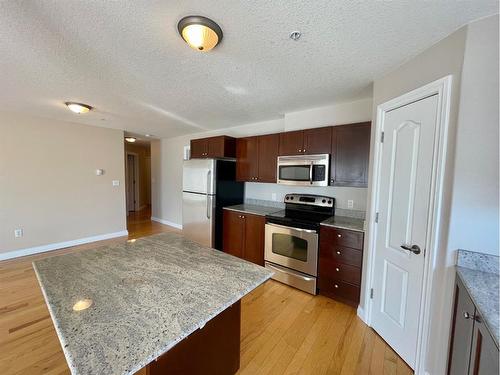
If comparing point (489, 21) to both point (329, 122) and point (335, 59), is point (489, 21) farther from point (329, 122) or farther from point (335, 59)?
point (329, 122)

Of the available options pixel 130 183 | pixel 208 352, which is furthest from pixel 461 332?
pixel 130 183

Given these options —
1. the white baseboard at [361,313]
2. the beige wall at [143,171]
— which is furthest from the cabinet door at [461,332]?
the beige wall at [143,171]

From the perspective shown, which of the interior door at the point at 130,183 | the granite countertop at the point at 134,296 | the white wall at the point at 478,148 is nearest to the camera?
the granite countertop at the point at 134,296

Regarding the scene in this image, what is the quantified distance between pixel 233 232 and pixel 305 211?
1208 mm

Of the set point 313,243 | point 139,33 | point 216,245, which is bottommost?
point 216,245

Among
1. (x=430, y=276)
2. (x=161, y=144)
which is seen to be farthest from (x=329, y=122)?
(x=161, y=144)

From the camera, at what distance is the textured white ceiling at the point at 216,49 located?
1.21m

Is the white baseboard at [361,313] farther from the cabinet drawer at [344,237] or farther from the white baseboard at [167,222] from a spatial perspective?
the white baseboard at [167,222]

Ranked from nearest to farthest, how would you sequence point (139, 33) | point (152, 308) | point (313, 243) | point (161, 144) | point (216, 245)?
point (152, 308) < point (139, 33) < point (313, 243) < point (216, 245) < point (161, 144)

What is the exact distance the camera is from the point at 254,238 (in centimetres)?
312

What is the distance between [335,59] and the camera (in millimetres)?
1716

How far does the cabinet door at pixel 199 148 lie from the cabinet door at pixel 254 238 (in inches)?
60.9

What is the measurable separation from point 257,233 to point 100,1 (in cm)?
275

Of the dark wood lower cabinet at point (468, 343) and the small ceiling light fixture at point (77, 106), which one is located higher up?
the small ceiling light fixture at point (77, 106)
